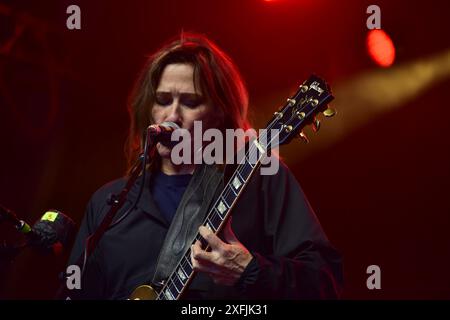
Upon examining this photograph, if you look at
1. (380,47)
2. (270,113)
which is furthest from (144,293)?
(380,47)

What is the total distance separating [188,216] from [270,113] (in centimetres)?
161

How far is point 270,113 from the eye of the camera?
12.8 feet

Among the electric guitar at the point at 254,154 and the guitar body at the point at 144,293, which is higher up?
the electric guitar at the point at 254,154

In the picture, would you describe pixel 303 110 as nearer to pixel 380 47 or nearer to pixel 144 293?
pixel 144 293

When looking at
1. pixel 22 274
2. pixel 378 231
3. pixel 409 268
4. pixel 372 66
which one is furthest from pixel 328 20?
pixel 22 274

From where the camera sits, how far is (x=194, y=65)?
2.67m

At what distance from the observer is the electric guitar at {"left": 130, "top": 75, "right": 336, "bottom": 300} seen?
7.13 feet

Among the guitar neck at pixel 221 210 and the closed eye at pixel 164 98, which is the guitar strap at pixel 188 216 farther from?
the closed eye at pixel 164 98

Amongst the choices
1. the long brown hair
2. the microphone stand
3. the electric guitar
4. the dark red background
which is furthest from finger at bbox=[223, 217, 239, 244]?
the dark red background

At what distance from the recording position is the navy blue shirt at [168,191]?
2.56 metres

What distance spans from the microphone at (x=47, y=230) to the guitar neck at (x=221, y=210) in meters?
0.43

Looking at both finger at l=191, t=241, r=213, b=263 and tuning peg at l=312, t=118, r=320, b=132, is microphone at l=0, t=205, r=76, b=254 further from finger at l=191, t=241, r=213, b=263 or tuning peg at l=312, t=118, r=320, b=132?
tuning peg at l=312, t=118, r=320, b=132

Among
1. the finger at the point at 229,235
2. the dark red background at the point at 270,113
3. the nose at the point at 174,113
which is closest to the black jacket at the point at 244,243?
the finger at the point at 229,235
